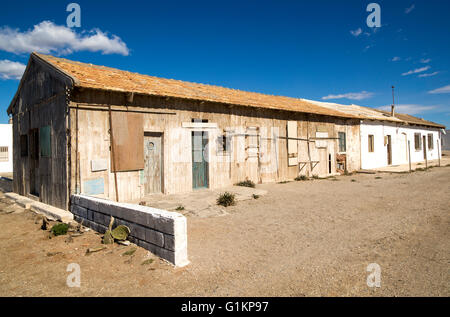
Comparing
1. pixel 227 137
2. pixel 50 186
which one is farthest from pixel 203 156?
pixel 50 186

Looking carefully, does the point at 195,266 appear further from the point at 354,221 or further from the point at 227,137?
the point at 227,137

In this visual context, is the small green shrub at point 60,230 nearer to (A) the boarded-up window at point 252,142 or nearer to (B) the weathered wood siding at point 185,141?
(B) the weathered wood siding at point 185,141

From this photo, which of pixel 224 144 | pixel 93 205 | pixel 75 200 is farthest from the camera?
pixel 224 144

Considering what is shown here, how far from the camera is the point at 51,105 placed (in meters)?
7.99

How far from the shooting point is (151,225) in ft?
13.6

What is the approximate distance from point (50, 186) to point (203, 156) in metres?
4.85

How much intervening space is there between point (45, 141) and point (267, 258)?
7.72 metres

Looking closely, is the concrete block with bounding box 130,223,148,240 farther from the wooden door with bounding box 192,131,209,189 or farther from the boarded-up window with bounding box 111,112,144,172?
the wooden door with bounding box 192,131,209,189

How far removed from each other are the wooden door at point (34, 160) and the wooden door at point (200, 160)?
17.0 ft

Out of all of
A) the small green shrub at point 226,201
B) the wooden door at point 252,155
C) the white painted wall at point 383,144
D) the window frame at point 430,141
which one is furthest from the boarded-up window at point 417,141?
the small green shrub at point 226,201

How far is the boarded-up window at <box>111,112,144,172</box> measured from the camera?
767 cm

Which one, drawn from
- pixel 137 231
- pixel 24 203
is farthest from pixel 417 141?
pixel 24 203

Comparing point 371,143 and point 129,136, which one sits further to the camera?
point 371,143

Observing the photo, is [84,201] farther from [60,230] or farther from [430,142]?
[430,142]
